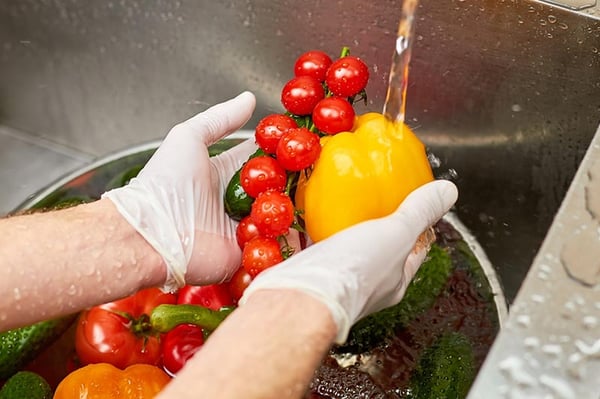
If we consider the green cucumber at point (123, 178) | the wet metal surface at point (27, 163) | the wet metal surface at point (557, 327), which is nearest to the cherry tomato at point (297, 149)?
the wet metal surface at point (557, 327)

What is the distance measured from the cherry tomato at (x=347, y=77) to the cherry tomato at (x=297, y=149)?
76mm

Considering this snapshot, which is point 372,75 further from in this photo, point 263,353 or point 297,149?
point 263,353

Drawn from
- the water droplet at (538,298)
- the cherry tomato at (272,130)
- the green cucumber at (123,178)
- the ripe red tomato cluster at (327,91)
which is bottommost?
the green cucumber at (123,178)

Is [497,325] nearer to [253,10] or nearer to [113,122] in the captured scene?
[253,10]

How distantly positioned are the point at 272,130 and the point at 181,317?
261 mm

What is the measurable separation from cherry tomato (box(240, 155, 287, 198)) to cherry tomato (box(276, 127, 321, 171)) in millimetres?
15

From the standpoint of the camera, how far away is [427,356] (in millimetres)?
1004

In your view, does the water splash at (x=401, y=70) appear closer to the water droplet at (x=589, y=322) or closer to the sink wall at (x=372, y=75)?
the sink wall at (x=372, y=75)

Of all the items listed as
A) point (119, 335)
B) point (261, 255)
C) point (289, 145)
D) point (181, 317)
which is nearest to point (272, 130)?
point (289, 145)

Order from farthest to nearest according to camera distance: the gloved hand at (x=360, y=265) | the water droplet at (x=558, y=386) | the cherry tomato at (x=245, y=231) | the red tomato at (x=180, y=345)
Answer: the red tomato at (x=180, y=345) → the cherry tomato at (x=245, y=231) → the gloved hand at (x=360, y=265) → the water droplet at (x=558, y=386)

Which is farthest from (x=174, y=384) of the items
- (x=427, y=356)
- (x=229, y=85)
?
(x=229, y=85)

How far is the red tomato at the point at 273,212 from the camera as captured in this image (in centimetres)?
87

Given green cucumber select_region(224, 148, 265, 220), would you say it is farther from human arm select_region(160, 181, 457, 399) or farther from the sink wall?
the sink wall

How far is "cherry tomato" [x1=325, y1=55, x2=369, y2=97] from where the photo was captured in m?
0.91
